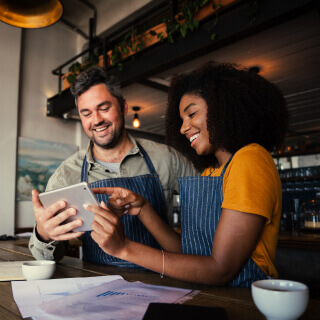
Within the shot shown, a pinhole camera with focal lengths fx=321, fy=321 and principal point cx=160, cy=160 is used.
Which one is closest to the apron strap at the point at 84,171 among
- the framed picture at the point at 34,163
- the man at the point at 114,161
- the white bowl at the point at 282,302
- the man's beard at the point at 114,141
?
the man at the point at 114,161

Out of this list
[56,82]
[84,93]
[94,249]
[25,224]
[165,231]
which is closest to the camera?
[165,231]

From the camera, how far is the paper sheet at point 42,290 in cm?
86

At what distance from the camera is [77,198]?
1131 mm

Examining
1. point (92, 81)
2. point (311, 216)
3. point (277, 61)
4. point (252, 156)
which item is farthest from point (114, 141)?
point (277, 61)

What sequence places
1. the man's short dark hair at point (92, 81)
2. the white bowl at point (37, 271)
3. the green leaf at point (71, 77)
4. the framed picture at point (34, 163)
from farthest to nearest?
the framed picture at point (34, 163)
the green leaf at point (71, 77)
the man's short dark hair at point (92, 81)
the white bowl at point (37, 271)

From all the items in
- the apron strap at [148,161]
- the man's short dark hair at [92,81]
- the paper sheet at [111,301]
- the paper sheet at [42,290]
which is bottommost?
the paper sheet at [42,290]

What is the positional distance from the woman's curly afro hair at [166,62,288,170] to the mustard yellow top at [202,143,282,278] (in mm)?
168

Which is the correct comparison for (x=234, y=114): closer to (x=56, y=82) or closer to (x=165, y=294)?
(x=165, y=294)

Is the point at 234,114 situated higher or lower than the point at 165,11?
lower

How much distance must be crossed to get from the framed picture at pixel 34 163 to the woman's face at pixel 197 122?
15.5 feet

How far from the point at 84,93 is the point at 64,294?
48.7 inches

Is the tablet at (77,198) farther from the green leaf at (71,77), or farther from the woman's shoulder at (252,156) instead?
the green leaf at (71,77)

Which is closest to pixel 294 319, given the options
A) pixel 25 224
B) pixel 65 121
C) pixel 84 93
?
pixel 84 93

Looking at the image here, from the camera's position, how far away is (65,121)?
6.30m
